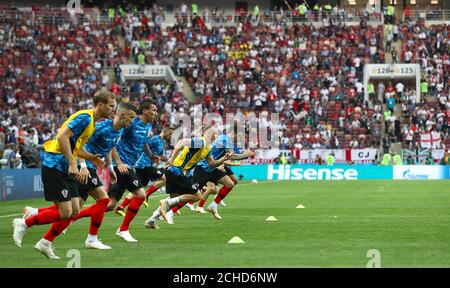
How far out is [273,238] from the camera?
15297 mm

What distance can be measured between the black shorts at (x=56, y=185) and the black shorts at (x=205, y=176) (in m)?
9.01

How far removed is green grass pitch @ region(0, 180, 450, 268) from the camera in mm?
11875

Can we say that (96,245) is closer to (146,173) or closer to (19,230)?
(19,230)

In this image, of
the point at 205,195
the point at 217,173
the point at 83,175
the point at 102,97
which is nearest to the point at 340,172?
the point at 205,195

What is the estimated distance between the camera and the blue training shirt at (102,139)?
46.7 ft

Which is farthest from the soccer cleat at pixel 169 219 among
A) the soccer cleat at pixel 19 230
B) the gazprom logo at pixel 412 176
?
the gazprom logo at pixel 412 176

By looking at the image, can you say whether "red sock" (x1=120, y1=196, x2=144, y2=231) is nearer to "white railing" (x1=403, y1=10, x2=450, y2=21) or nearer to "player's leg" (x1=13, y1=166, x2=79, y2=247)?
"player's leg" (x1=13, y1=166, x2=79, y2=247)

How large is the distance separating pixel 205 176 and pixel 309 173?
29.1 metres

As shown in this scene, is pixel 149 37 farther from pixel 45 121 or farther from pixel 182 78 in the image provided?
pixel 45 121

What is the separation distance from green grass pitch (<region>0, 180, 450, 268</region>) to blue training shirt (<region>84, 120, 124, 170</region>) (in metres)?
1.48

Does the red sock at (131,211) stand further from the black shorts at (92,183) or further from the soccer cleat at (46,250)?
the soccer cleat at (46,250)

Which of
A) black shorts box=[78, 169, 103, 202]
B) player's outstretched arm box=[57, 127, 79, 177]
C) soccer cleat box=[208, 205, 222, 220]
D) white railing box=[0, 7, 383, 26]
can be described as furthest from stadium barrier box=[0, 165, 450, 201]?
player's outstretched arm box=[57, 127, 79, 177]

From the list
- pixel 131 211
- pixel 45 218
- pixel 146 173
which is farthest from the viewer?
pixel 146 173
